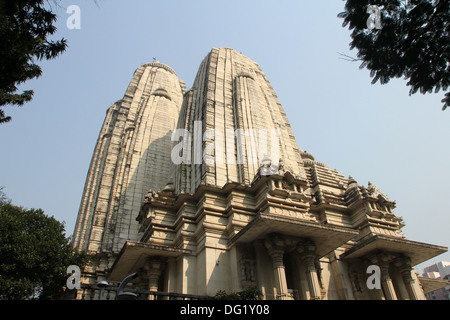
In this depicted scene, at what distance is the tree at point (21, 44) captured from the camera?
309 inches

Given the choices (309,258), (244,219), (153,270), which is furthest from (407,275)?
(153,270)

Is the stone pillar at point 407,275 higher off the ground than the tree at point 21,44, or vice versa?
the tree at point 21,44

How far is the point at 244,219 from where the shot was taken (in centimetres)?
1770

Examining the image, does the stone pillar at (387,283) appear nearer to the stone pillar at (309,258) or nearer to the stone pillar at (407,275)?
the stone pillar at (407,275)

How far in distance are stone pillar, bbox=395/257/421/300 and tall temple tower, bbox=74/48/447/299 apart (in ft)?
0.18

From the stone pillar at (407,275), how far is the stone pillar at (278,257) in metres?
7.79

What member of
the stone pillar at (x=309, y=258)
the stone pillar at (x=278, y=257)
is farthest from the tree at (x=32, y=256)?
the stone pillar at (x=309, y=258)

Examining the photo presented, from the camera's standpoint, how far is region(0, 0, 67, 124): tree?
7838 mm

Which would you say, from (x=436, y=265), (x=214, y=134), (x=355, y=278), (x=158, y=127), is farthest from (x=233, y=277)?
(x=436, y=265)

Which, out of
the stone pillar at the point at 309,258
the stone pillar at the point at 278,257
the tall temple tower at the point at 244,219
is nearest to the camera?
the stone pillar at the point at 278,257

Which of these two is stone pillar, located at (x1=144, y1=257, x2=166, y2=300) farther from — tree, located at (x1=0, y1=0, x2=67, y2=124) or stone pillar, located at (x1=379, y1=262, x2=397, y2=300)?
stone pillar, located at (x1=379, y1=262, x2=397, y2=300)

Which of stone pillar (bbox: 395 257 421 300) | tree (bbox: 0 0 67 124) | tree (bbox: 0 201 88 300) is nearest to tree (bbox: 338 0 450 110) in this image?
tree (bbox: 0 0 67 124)
